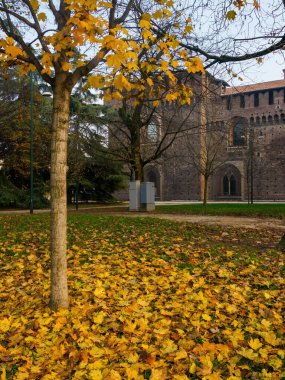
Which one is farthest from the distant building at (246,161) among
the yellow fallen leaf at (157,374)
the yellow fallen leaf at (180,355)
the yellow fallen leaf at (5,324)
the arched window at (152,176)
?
the yellow fallen leaf at (157,374)

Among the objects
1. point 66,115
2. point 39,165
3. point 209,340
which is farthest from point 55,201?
point 39,165

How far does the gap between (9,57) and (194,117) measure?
132 feet

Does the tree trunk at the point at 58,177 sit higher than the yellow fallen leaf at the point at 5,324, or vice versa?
the tree trunk at the point at 58,177

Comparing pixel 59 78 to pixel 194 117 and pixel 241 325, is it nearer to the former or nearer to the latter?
pixel 241 325

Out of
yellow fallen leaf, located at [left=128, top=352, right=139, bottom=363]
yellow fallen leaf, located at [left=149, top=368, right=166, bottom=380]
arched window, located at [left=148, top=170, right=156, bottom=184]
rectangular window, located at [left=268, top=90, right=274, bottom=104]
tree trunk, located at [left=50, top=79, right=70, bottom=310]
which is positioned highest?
rectangular window, located at [left=268, top=90, right=274, bottom=104]

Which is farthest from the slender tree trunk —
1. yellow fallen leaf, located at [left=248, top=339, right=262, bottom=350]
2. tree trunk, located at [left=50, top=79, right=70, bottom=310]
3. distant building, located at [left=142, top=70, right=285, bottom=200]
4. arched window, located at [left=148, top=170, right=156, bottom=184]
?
arched window, located at [left=148, top=170, right=156, bottom=184]

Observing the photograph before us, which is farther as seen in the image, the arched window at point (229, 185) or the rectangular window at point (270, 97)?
the arched window at point (229, 185)

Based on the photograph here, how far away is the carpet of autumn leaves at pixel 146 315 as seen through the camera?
3.04 meters

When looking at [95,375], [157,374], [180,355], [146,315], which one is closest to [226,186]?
[146,315]

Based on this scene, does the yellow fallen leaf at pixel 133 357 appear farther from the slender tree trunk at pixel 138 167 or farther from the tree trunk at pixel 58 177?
the slender tree trunk at pixel 138 167

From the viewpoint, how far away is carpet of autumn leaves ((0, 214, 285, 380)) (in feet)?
9.96

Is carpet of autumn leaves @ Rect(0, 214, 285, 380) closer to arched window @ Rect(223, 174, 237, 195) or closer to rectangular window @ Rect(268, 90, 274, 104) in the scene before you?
arched window @ Rect(223, 174, 237, 195)

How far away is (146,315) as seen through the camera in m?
4.01

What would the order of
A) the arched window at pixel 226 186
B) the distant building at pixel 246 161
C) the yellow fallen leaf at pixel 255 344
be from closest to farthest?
the yellow fallen leaf at pixel 255 344 < the distant building at pixel 246 161 < the arched window at pixel 226 186
